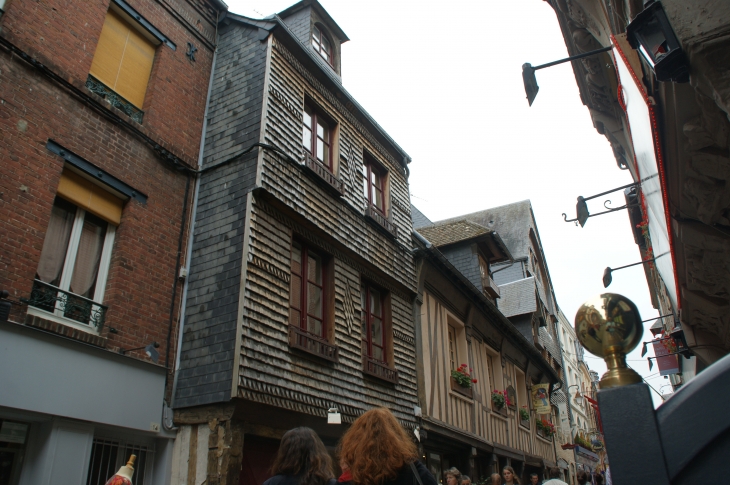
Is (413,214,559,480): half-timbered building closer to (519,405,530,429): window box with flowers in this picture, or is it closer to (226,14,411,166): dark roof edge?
(519,405,530,429): window box with flowers

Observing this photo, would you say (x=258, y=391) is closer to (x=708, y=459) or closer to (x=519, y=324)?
(x=708, y=459)

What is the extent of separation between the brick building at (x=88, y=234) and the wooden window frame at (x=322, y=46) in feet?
11.8

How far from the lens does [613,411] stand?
187 cm

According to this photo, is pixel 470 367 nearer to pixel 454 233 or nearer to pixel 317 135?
pixel 454 233

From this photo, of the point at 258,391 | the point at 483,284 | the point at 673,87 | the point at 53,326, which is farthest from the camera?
the point at 483,284

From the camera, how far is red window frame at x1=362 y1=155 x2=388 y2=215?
1002 centimetres

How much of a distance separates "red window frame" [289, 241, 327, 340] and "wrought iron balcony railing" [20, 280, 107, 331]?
91.2 inches

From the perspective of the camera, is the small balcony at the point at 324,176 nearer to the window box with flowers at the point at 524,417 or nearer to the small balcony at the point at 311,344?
the small balcony at the point at 311,344

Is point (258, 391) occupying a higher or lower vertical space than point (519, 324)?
lower

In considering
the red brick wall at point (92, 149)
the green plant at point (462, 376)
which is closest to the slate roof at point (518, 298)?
the green plant at point (462, 376)

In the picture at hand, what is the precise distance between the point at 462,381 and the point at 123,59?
8.94m

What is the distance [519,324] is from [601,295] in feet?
61.2

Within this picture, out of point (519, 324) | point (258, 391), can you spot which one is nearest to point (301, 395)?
point (258, 391)

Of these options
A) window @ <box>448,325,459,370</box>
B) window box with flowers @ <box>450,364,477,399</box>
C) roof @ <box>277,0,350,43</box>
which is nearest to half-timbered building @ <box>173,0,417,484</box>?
roof @ <box>277,0,350,43</box>
